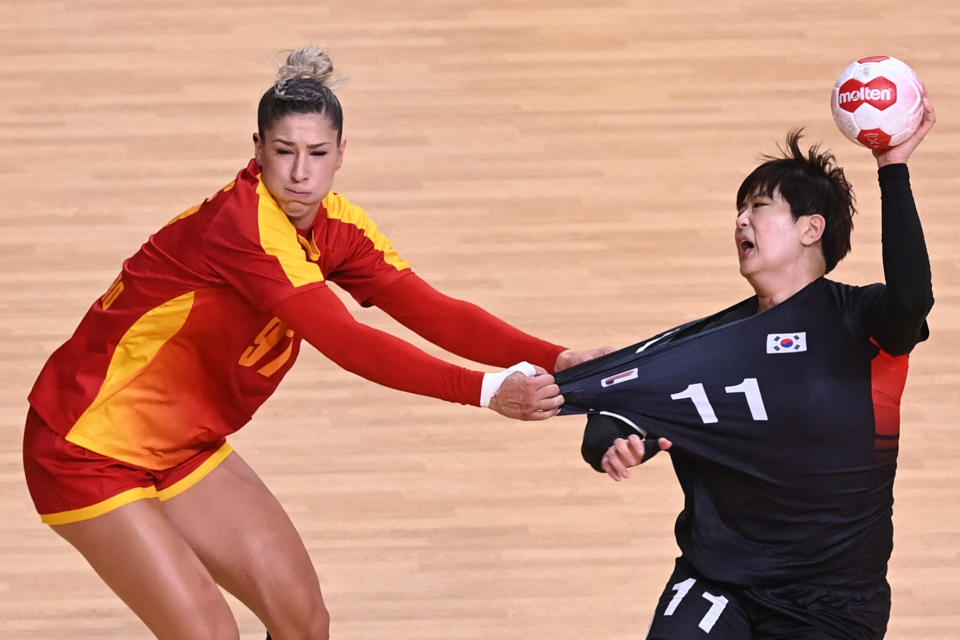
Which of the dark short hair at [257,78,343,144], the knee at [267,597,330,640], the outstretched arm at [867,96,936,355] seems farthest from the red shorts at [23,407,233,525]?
the outstretched arm at [867,96,936,355]

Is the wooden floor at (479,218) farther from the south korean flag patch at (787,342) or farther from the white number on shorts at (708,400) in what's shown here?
the south korean flag patch at (787,342)

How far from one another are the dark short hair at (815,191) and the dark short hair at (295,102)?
923 mm

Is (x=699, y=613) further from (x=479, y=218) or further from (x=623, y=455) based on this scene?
(x=479, y=218)

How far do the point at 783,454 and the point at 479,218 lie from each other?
130 inches

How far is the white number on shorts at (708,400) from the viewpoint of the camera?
2932mm

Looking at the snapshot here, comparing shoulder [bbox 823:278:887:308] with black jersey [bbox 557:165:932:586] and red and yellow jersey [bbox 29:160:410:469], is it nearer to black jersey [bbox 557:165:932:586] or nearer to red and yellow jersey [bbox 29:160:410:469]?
black jersey [bbox 557:165:932:586]

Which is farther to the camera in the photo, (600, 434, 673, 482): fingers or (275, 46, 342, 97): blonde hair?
(275, 46, 342, 97): blonde hair

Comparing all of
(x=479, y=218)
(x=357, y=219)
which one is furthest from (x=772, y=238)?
(x=479, y=218)

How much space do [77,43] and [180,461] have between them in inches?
170

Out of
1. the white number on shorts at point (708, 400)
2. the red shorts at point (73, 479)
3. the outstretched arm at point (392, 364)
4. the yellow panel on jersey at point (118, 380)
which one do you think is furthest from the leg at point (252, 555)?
the white number on shorts at point (708, 400)

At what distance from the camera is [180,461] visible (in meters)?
A: 3.35

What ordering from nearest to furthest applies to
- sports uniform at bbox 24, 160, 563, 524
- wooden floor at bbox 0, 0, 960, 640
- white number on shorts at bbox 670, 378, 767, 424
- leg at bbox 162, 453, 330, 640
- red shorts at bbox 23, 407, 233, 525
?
white number on shorts at bbox 670, 378, 767, 424 → sports uniform at bbox 24, 160, 563, 524 → red shorts at bbox 23, 407, 233, 525 → leg at bbox 162, 453, 330, 640 → wooden floor at bbox 0, 0, 960, 640

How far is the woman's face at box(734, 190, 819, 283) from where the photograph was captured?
300 centimetres

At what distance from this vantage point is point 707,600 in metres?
2.99
